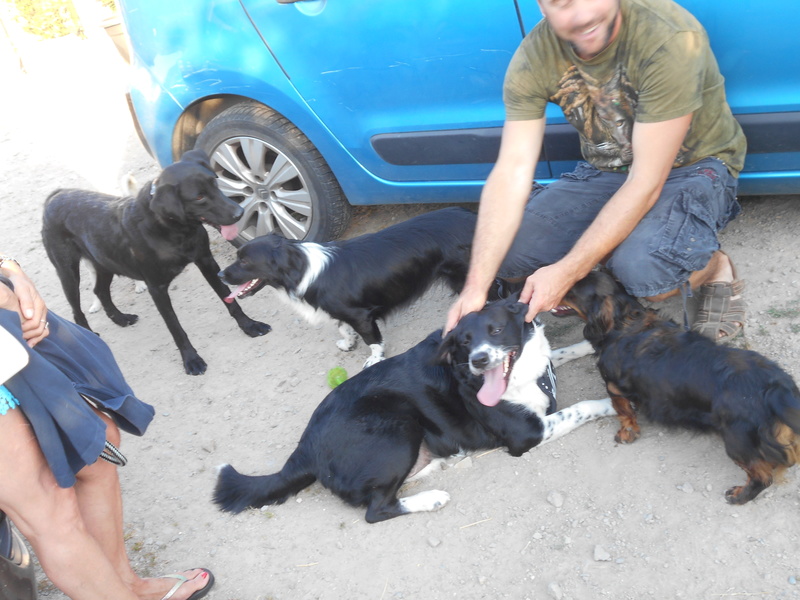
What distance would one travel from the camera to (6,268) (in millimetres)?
2400

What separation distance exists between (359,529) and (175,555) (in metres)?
0.89

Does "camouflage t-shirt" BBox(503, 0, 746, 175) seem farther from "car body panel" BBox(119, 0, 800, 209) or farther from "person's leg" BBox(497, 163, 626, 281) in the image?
"car body panel" BBox(119, 0, 800, 209)

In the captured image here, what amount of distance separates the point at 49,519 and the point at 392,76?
2817 millimetres

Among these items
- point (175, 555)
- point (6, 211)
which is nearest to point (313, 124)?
point (175, 555)

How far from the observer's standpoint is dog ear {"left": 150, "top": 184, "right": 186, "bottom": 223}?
397cm

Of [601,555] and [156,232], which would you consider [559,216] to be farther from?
[156,232]

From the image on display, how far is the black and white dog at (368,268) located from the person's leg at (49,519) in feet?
6.11

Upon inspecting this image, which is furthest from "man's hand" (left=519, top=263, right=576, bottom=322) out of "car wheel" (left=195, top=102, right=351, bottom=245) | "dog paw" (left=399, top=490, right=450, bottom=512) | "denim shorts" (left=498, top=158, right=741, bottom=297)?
"car wheel" (left=195, top=102, right=351, bottom=245)

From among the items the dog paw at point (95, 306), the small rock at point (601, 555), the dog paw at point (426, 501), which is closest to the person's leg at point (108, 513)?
the dog paw at point (426, 501)

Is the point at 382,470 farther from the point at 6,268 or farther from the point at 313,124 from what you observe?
the point at 313,124

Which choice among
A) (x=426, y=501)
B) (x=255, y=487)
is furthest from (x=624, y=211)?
(x=255, y=487)

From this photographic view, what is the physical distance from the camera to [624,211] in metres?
2.95

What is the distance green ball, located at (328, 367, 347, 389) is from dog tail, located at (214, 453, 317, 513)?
0.77 metres

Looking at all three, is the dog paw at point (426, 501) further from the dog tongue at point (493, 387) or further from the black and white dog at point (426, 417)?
the dog tongue at point (493, 387)
